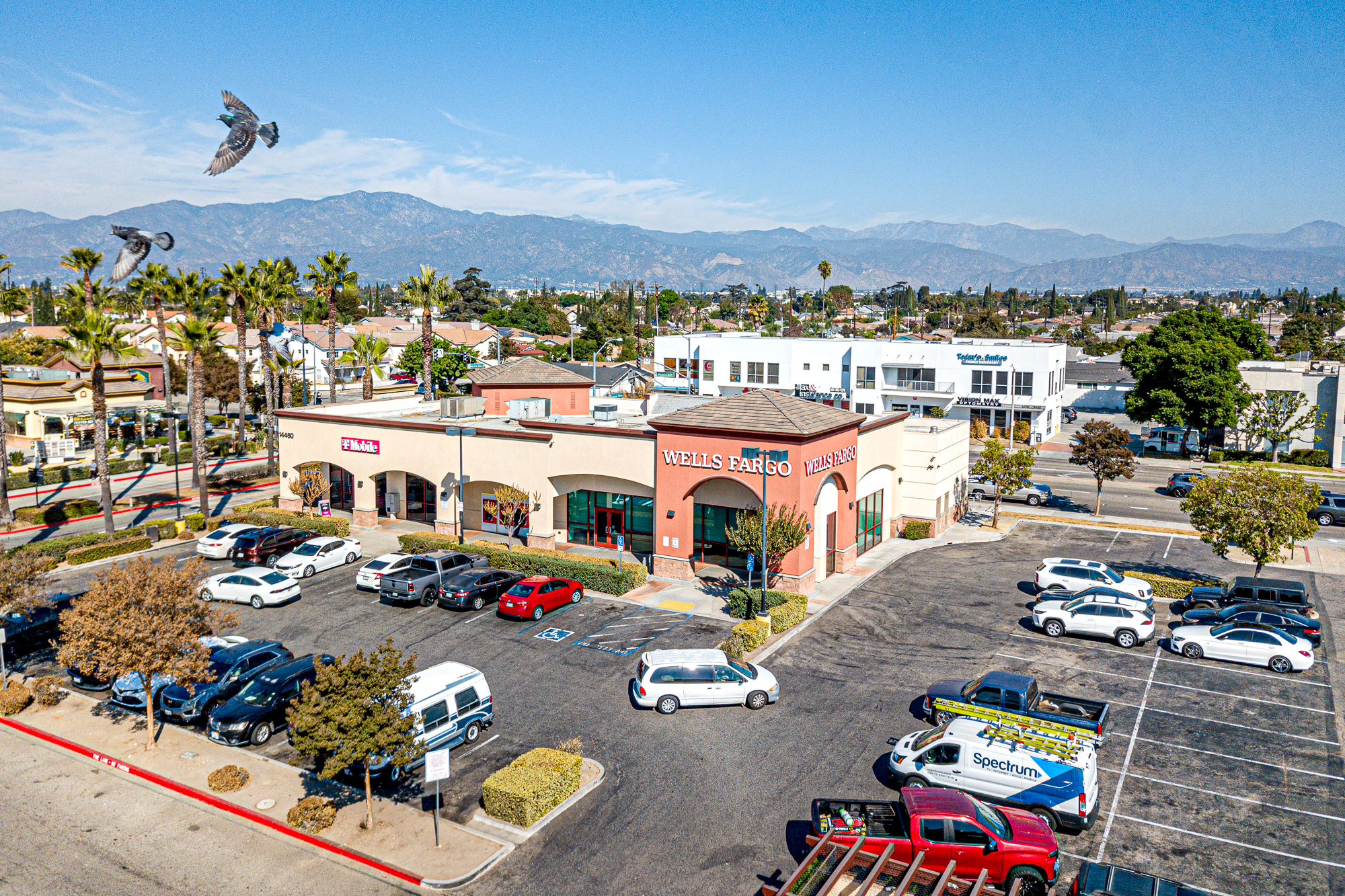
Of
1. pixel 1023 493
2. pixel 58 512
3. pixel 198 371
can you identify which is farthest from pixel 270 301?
pixel 1023 493

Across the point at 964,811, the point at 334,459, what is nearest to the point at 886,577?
the point at 964,811

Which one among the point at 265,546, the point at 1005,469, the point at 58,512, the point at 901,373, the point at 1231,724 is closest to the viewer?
the point at 1231,724

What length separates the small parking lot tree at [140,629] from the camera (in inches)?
857

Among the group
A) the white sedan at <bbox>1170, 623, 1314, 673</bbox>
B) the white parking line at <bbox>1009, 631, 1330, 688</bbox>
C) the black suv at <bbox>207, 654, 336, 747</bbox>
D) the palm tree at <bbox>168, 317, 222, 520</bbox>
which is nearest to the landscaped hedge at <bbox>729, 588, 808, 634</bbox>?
the white parking line at <bbox>1009, 631, 1330, 688</bbox>

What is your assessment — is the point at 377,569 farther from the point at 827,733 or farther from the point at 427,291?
the point at 427,291

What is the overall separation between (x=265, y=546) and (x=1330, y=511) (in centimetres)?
5878

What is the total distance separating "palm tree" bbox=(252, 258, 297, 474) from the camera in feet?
188

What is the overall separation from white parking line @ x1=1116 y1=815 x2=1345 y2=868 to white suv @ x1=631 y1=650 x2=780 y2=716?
32.0 ft

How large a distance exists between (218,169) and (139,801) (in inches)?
795

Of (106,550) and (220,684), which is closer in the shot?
(220,684)

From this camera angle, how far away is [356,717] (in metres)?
17.8

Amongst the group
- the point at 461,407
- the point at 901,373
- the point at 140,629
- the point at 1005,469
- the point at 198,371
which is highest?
the point at 198,371

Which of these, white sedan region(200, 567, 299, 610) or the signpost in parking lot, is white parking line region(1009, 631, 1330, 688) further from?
white sedan region(200, 567, 299, 610)

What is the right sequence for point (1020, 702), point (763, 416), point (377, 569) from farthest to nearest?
1. point (377, 569)
2. point (763, 416)
3. point (1020, 702)
